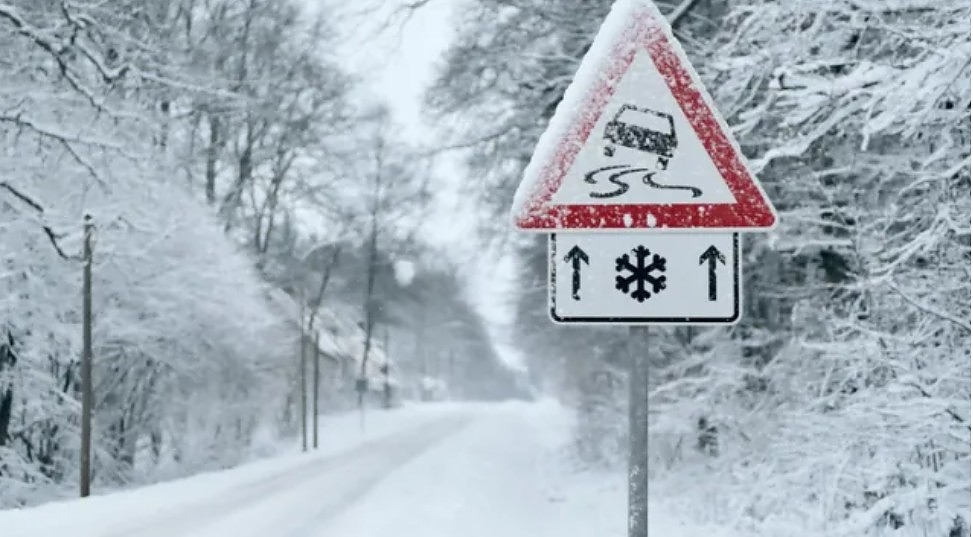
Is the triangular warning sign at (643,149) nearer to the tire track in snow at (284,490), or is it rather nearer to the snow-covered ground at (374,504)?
the snow-covered ground at (374,504)

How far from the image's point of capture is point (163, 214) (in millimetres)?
22641

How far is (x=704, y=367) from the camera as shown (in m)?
13.8

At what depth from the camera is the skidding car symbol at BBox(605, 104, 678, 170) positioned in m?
2.74

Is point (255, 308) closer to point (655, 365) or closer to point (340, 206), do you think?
point (340, 206)

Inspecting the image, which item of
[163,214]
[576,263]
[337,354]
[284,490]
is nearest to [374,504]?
[284,490]

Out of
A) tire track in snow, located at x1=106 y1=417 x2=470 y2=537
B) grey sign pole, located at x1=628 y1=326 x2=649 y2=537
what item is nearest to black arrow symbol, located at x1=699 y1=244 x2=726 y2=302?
grey sign pole, located at x1=628 y1=326 x2=649 y2=537

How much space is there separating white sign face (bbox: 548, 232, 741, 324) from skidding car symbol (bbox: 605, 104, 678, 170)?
0.24 meters

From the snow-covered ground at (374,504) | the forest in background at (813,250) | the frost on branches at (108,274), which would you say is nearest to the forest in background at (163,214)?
the frost on branches at (108,274)

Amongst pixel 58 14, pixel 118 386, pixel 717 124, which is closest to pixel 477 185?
pixel 58 14

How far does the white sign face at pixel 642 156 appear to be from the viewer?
2.72 meters

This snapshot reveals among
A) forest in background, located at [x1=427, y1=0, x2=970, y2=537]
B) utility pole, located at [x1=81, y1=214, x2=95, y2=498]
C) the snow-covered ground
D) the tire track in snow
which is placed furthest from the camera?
utility pole, located at [x1=81, y1=214, x2=95, y2=498]

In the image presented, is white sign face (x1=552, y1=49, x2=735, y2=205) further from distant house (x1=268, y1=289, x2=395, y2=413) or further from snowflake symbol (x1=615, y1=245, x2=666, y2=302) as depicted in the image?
distant house (x1=268, y1=289, x2=395, y2=413)

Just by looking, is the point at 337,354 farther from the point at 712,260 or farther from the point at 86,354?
the point at 712,260

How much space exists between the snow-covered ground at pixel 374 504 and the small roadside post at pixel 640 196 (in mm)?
8683
